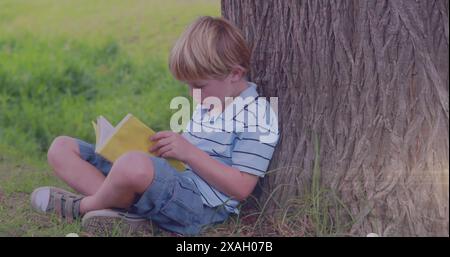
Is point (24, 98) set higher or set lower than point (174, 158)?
lower

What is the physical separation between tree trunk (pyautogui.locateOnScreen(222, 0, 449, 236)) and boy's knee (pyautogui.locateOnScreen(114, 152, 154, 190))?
583mm

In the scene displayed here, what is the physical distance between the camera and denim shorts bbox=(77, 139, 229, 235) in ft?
10.9

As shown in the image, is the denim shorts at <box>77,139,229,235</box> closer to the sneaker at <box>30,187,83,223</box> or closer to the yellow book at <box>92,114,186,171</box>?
the yellow book at <box>92,114,186,171</box>

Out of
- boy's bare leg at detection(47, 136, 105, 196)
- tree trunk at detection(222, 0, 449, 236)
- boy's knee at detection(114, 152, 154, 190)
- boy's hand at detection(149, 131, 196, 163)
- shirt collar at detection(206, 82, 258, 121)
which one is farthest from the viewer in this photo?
boy's bare leg at detection(47, 136, 105, 196)

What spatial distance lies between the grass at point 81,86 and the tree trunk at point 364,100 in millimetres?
184

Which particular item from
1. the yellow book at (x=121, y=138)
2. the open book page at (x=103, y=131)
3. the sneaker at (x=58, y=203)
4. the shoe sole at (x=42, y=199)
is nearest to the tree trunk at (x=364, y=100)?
the yellow book at (x=121, y=138)

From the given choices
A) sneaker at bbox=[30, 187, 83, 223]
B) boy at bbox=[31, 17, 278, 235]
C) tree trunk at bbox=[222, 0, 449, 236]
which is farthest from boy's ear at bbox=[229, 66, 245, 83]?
sneaker at bbox=[30, 187, 83, 223]

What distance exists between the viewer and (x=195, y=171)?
3465mm

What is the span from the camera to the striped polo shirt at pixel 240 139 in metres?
3.45

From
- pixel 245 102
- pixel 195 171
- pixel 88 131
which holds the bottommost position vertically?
pixel 88 131
